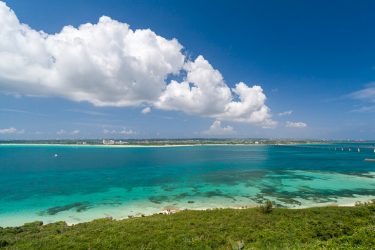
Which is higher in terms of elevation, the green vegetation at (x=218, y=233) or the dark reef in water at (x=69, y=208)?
the green vegetation at (x=218, y=233)

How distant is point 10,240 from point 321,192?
4752cm

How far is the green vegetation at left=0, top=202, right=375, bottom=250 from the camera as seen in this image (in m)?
15.2

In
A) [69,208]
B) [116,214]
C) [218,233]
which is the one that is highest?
[218,233]

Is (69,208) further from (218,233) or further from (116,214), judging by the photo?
(218,233)

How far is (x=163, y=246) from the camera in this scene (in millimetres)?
15453

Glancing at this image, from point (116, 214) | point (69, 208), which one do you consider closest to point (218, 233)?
point (116, 214)

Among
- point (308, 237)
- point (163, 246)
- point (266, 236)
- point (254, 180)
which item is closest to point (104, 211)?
point (163, 246)

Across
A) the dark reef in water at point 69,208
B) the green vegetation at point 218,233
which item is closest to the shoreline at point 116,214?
the dark reef in water at point 69,208

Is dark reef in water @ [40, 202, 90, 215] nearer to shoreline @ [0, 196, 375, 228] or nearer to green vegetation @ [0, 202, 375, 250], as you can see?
shoreline @ [0, 196, 375, 228]

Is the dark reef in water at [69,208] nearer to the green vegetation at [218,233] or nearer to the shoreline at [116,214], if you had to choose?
the shoreline at [116,214]

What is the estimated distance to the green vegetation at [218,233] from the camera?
15.2 m

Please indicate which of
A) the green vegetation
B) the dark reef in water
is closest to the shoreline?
the dark reef in water

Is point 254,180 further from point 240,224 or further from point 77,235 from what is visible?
point 77,235

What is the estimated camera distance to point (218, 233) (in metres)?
17.8
